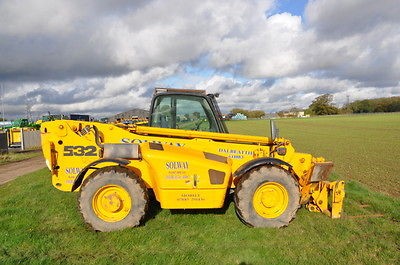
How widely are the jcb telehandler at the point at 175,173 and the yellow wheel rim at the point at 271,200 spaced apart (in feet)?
0.05

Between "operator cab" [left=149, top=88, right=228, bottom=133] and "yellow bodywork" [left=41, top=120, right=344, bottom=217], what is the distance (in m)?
0.46

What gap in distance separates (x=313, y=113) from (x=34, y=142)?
394 feet

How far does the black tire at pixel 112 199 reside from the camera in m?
5.35

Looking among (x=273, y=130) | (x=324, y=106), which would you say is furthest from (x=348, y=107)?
(x=273, y=130)

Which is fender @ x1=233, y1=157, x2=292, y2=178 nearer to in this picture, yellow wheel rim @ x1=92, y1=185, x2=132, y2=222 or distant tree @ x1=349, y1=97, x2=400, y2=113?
yellow wheel rim @ x1=92, y1=185, x2=132, y2=222

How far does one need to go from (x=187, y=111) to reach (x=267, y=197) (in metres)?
2.28

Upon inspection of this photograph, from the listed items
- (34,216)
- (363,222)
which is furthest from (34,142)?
(363,222)

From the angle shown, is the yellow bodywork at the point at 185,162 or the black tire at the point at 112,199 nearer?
the black tire at the point at 112,199

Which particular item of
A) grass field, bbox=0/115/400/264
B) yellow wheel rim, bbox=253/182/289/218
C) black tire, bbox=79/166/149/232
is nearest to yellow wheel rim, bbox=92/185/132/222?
black tire, bbox=79/166/149/232

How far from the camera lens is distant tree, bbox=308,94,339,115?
410ft

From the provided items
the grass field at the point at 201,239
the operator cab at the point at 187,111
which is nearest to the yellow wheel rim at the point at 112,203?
the grass field at the point at 201,239

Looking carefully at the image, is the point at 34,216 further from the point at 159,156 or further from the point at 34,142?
the point at 34,142

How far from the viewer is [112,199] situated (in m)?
5.41

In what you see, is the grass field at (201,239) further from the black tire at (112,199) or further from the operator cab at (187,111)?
→ the operator cab at (187,111)
